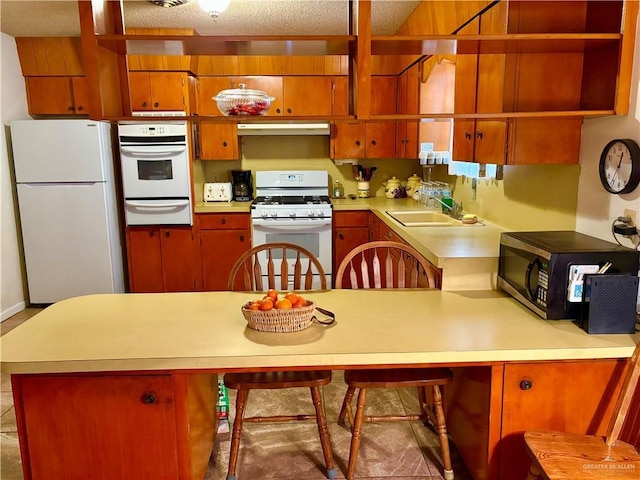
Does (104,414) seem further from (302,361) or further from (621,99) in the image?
(621,99)

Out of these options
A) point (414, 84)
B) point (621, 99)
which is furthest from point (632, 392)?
point (414, 84)

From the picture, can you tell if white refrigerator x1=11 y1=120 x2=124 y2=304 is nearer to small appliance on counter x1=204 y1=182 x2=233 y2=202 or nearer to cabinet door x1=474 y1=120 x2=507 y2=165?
small appliance on counter x1=204 y1=182 x2=233 y2=202

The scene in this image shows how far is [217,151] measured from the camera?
4.56 metres

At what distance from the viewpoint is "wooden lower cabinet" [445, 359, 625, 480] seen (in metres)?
1.55

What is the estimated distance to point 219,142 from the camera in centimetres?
454

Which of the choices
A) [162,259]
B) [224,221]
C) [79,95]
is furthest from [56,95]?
[224,221]

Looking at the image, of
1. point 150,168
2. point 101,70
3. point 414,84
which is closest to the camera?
point 101,70

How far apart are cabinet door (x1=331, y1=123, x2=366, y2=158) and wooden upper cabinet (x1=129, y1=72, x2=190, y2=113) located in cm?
139

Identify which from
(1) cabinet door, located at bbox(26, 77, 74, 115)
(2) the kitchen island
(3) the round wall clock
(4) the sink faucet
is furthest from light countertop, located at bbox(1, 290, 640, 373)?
(1) cabinet door, located at bbox(26, 77, 74, 115)

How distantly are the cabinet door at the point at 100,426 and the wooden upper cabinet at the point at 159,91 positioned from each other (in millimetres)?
3217

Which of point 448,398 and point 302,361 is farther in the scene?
point 448,398

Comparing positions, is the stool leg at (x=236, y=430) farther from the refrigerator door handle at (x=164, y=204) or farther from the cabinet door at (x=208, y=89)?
the cabinet door at (x=208, y=89)

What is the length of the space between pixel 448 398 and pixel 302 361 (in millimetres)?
1042

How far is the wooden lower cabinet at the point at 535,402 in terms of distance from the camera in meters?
1.55
